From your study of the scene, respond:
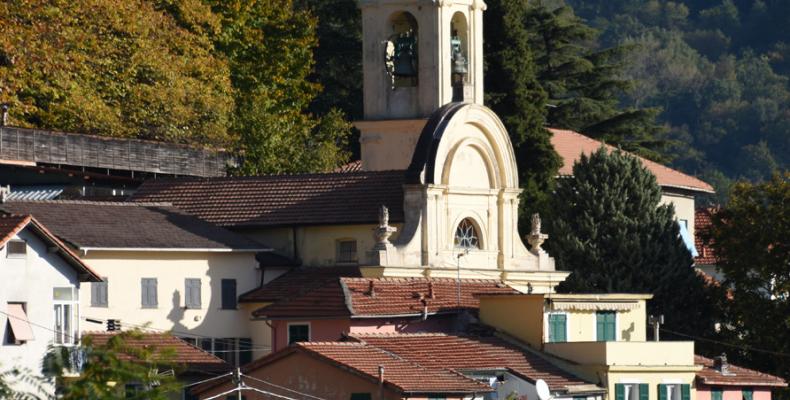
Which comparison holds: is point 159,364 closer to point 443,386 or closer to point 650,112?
point 443,386

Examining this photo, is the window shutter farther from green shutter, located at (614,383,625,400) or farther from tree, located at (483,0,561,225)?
tree, located at (483,0,561,225)

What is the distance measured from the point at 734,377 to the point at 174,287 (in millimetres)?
14943

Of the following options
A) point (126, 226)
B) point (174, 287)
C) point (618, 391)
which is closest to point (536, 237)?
point (618, 391)

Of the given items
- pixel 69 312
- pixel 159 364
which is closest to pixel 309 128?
pixel 69 312

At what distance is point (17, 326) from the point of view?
6216 centimetres

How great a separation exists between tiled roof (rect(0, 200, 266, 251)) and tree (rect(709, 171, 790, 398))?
14.6 meters

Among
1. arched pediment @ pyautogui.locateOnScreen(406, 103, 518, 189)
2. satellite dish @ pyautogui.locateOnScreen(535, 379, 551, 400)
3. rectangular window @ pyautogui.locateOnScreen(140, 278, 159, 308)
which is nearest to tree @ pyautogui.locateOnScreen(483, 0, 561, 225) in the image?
arched pediment @ pyautogui.locateOnScreen(406, 103, 518, 189)

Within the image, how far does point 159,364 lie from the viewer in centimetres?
3659

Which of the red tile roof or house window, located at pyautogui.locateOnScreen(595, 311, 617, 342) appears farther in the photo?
Answer: house window, located at pyautogui.locateOnScreen(595, 311, 617, 342)

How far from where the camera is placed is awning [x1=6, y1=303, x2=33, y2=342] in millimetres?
61969

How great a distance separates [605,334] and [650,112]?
39.8 metres

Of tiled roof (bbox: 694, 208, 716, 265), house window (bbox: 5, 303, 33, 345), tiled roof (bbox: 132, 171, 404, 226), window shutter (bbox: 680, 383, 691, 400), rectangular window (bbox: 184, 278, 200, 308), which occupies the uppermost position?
tiled roof (bbox: 132, 171, 404, 226)

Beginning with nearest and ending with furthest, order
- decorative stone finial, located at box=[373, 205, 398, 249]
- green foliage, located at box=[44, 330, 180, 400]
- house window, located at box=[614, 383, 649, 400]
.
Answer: green foliage, located at box=[44, 330, 180, 400] → house window, located at box=[614, 383, 649, 400] → decorative stone finial, located at box=[373, 205, 398, 249]

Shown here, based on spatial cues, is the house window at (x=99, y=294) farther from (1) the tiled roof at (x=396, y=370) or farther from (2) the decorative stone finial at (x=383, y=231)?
(1) the tiled roof at (x=396, y=370)
